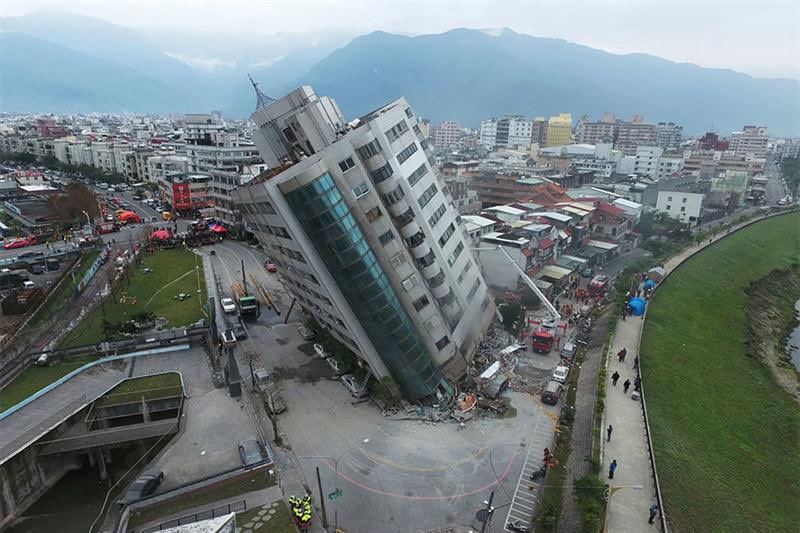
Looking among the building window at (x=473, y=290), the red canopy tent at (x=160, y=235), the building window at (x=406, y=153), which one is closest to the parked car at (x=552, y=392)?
the building window at (x=473, y=290)

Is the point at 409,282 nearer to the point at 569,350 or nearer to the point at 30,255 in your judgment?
the point at 569,350

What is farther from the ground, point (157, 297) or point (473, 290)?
point (473, 290)

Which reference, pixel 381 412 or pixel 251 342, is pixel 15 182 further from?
pixel 381 412

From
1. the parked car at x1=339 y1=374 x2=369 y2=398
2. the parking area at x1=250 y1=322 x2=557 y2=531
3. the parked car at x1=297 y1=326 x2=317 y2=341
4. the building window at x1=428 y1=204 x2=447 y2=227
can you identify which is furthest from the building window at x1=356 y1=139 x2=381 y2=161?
the parked car at x1=297 y1=326 x2=317 y2=341

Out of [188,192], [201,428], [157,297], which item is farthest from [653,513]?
[188,192]

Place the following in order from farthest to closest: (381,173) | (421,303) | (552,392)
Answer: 1. (552,392)
2. (421,303)
3. (381,173)

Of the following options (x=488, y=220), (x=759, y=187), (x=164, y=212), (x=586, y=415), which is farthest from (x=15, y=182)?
(x=759, y=187)

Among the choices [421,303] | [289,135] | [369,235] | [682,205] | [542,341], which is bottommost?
[542,341]
